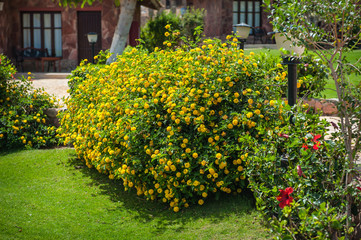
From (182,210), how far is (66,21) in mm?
14362

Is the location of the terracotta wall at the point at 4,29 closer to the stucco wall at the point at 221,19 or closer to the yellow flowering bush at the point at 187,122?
the stucco wall at the point at 221,19

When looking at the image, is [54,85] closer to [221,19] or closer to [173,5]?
[221,19]

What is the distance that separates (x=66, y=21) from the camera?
17672 millimetres

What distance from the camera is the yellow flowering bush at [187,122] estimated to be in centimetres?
455

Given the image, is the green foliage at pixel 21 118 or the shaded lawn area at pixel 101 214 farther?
the green foliage at pixel 21 118

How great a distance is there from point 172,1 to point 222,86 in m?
32.0

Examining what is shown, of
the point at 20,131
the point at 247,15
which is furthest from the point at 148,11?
the point at 20,131

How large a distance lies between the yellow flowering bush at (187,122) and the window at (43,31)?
45.7 feet

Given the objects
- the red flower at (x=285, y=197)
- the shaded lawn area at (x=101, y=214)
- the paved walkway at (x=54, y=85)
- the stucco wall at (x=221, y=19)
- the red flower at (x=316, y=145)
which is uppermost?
the stucco wall at (x=221, y=19)

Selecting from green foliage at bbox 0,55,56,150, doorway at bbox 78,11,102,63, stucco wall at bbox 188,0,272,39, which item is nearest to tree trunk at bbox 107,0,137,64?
green foliage at bbox 0,55,56,150

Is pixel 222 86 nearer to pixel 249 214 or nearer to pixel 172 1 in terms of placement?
pixel 249 214

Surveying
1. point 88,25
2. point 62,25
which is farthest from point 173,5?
point 62,25

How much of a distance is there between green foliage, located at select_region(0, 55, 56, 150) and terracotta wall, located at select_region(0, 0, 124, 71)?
9.92 m

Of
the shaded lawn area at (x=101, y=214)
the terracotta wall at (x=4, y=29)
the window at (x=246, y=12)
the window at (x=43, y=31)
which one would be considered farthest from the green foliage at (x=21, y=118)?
the window at (x=246, y=12)
